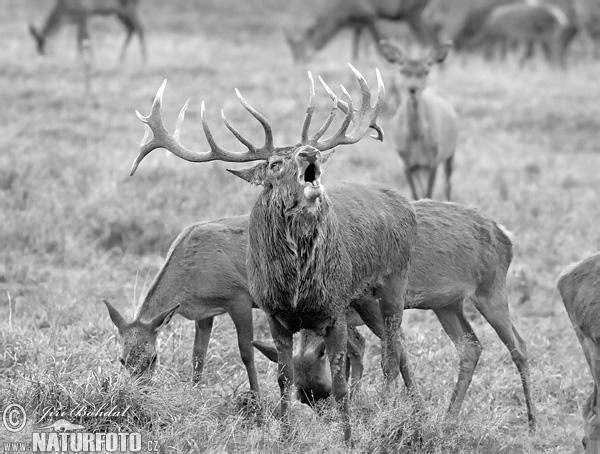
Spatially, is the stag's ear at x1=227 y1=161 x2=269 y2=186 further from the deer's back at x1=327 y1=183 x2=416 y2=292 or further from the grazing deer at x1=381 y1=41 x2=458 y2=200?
the grazing deer at x1=381 y1=41 x2=458 y2=200

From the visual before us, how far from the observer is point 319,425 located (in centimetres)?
695

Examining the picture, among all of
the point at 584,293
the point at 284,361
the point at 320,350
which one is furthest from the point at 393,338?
the point at 584,293

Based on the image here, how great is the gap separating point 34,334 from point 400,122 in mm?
7215

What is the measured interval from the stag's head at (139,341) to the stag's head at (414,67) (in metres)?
7.45

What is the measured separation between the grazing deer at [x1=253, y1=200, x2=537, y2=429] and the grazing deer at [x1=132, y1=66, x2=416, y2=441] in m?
0.65

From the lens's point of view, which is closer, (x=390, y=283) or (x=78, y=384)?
(x=78, y=384)

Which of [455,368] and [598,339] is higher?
[598,339]

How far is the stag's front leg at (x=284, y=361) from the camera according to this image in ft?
23.1

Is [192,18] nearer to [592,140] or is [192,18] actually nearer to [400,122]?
[592,140]

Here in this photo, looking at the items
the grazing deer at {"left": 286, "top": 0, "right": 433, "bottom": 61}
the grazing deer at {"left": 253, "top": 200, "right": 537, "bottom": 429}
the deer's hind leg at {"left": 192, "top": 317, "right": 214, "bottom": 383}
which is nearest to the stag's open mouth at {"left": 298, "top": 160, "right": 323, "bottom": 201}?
the grazing deer at {"left": 253, "top": 200, "right": 537, "bottom": 429}

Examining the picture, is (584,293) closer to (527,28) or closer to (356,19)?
(356,19)

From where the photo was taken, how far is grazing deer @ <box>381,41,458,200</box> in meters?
14.1

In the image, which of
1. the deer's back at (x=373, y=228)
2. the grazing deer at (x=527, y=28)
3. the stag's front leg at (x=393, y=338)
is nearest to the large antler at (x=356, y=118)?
the deer's back at (x=373, y=228)

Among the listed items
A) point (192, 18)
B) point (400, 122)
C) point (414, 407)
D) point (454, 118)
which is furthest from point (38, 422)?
point (192, 18)
